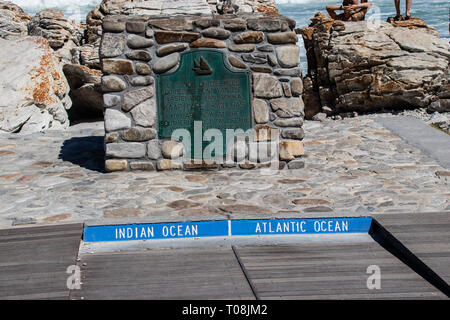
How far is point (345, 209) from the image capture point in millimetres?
4770

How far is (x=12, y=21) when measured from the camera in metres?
13.1

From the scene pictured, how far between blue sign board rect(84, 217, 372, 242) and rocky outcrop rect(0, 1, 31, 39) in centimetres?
979

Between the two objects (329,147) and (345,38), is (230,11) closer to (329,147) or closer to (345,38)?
(329,147)

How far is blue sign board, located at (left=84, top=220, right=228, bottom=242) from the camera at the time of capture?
4.35 meters

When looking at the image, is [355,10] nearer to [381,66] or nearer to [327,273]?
[381,66]

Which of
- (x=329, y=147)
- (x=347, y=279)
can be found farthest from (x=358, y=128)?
(x=347, y=279)

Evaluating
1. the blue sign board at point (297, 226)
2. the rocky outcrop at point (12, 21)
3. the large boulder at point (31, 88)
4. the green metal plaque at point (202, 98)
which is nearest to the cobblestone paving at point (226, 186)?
the blue sign board at point (297, 226)

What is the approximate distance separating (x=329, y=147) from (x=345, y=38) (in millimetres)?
4052

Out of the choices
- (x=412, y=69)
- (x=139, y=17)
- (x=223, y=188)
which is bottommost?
(x=223, y=188)

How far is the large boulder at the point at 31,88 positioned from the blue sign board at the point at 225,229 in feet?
16.7

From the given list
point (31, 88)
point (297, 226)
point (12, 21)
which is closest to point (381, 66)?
point (297, 226)

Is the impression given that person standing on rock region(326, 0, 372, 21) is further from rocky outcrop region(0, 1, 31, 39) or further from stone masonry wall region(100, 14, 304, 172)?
rocky outcrop region(0, 1, 31, 39)

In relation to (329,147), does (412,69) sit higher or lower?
higher

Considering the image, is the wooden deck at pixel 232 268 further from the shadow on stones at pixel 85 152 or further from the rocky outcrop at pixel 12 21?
the rocky outcrop at pixel 12 21
